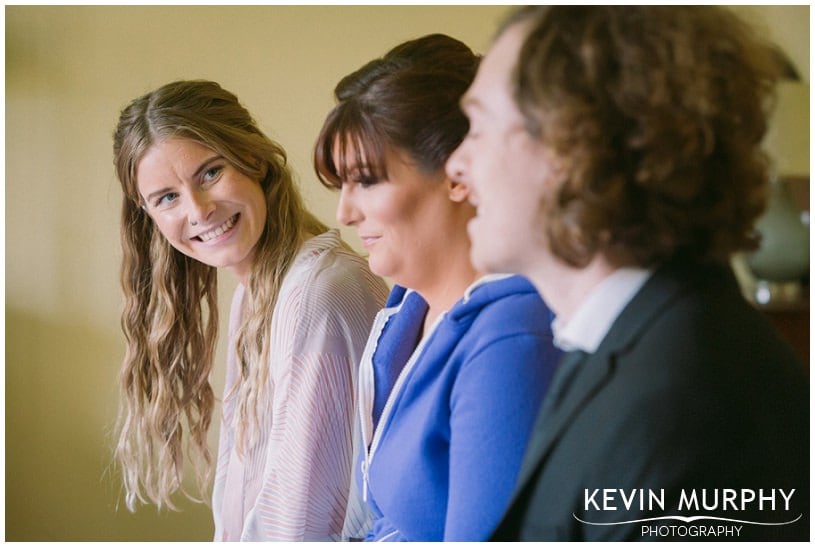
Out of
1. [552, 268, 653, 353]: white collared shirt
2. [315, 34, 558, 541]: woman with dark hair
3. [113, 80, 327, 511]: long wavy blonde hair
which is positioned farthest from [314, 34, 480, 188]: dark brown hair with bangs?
[552, 268, 653, 353]: white collared shirt

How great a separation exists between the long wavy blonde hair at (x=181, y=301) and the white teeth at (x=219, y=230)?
0.05 metres

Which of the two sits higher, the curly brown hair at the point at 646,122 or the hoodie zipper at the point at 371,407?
the curly brown hair at the point at 646,122

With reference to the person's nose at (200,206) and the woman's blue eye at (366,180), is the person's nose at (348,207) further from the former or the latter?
the person's nose at (200,206)

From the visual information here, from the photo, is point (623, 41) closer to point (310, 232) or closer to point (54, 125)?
point (310, 232)

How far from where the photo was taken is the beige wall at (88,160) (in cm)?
136

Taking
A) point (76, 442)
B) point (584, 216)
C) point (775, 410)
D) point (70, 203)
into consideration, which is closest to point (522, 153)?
point (584, 216)

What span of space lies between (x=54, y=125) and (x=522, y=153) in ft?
2.30

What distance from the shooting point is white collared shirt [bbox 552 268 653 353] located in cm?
106

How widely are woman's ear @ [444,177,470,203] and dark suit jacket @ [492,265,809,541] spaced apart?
25cm

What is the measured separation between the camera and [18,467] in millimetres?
1426

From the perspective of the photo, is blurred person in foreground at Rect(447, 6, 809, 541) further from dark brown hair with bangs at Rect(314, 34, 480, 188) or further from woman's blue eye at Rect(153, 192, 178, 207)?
woman's blue eye at Rect(153, 192, 178, 207)

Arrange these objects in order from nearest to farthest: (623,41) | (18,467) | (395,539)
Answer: (623,41)
(395,539)
(18,467)

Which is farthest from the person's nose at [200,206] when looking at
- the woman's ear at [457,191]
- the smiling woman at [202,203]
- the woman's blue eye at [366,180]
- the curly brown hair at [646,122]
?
the curly brown hair at [646,122]

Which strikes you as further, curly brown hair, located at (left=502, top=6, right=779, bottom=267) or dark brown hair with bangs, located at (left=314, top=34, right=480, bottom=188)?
dark brown hair with bangs, located at (left=314, top=34, right=480, bottom=188)
